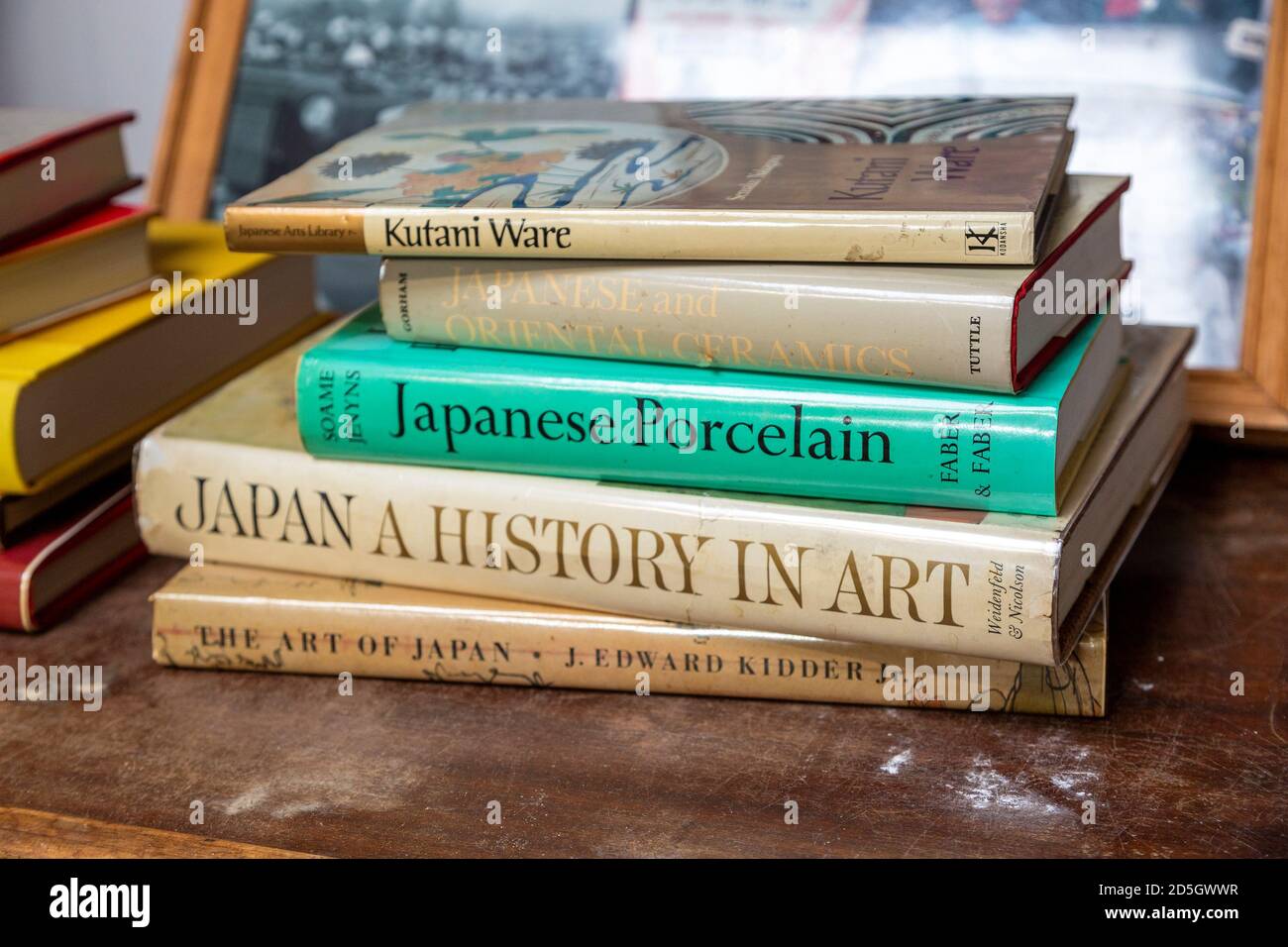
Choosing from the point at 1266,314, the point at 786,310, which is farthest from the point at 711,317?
the point at 1266,314

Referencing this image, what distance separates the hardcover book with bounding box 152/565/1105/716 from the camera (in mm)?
647

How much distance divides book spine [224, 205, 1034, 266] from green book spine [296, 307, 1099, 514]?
62 mm

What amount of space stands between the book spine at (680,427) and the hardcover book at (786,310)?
13 millimetres

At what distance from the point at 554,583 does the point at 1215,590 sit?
14.9 inches

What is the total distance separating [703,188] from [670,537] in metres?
0.18

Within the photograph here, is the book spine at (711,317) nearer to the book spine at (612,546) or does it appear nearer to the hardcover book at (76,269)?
the book spine at (612,546)

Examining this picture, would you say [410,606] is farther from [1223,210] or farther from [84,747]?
[1223,210]

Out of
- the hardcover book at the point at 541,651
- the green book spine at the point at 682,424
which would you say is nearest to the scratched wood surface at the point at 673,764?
the hardcover book at the point at 541,651

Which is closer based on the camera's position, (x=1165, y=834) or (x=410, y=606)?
(x=1165, y=834)

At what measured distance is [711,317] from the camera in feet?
2.11

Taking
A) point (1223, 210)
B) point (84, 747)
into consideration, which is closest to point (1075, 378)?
point (1223, 210)

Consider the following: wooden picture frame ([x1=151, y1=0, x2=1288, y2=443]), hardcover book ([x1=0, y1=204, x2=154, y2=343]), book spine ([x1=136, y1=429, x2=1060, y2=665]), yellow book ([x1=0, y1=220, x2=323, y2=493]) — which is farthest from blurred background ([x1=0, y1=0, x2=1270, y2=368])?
book spine ([x1=136, y1=429, x2=1060, y2=665])

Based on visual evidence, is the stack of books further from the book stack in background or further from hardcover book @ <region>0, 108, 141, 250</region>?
hardcover book @ <region>0, 108, 141, 250</region>

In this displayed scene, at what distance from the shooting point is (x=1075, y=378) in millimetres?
643
